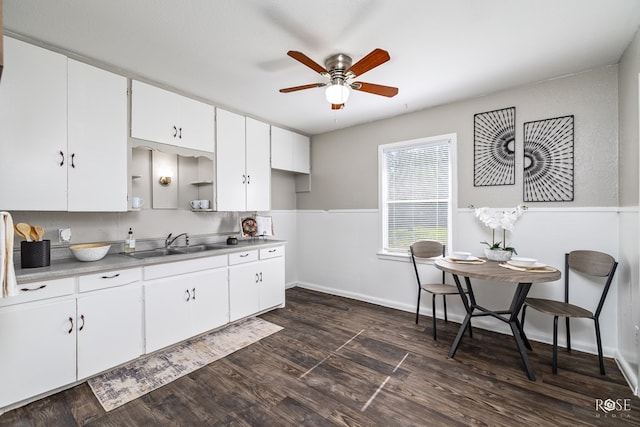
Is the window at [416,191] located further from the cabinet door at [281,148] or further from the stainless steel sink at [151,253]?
the stainless steel sink at [151,253]

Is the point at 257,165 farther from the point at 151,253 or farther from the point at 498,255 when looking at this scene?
→ the point at 498,255

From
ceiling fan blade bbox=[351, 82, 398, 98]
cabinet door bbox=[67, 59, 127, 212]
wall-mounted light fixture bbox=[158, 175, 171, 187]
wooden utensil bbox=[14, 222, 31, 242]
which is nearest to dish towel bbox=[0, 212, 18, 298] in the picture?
wooden utensil bbox=[14, 222, 31, 242]

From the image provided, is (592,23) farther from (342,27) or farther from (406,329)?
(406,329)

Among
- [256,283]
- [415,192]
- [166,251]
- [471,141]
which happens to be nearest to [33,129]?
[166,251]

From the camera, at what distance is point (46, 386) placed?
1940 mm

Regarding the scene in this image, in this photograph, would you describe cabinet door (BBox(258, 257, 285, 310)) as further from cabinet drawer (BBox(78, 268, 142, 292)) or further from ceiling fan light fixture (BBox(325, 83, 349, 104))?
ceiling fan light fixture (BBox(325, 83, 349, 104))

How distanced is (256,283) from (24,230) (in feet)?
6.79

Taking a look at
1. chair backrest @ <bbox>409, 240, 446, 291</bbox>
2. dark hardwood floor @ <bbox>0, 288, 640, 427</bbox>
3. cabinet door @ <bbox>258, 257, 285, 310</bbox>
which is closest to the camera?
dark hardwood floor @ <bbox>0, 288, 640, 427</bbox>

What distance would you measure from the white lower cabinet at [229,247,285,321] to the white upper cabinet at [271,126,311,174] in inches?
50.5

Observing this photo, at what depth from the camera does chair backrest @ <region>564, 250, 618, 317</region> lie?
2.23m

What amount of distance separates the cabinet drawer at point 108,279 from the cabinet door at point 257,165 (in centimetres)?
154

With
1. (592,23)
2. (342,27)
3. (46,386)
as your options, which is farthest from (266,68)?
(46,386)

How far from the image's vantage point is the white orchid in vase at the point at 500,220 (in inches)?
109

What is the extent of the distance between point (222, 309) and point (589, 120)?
3969 millimetres
